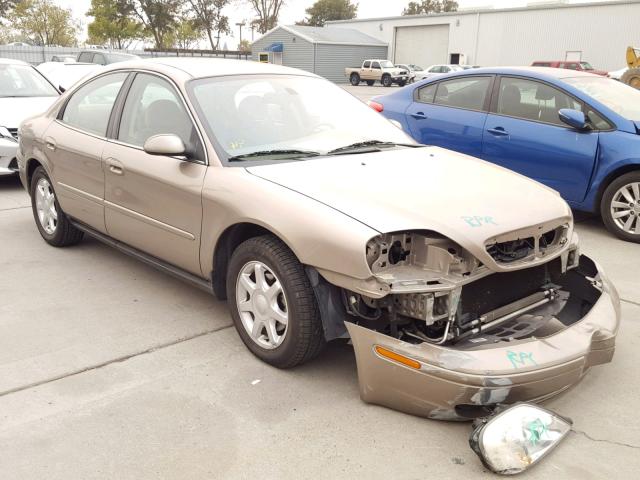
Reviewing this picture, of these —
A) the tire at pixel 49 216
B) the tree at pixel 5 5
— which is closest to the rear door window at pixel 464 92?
the tire at pixel 49 216

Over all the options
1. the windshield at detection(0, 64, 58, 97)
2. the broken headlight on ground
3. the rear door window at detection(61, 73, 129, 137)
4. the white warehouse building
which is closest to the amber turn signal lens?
the broken headlight on ground

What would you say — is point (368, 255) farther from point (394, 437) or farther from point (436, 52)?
point (436, 52)

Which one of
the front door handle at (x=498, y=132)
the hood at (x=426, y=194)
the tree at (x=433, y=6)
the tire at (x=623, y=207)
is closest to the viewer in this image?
the hood at (x=426, y=194)

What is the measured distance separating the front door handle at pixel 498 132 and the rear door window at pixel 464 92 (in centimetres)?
36

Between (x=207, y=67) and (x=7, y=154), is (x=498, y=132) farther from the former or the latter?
(x=7, y=154)

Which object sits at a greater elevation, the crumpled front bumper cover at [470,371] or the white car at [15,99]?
the white car at [15,99]

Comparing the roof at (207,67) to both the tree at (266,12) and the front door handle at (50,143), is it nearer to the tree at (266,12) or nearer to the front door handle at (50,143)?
the front door handle at (50,143)

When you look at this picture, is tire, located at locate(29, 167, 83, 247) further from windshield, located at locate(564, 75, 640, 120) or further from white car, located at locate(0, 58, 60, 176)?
windshield, located at locate(564, 75, 640, 120)

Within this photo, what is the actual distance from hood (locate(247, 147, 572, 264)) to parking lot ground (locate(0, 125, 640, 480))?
0.92 m

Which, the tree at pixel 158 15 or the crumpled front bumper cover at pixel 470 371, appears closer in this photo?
the crumpled front bumper cover at pixel 470 371

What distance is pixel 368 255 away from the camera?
283 centimetres

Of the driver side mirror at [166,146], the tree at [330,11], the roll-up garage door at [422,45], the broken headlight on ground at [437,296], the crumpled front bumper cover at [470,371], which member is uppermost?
the tree at [330,11]

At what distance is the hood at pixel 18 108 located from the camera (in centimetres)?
776

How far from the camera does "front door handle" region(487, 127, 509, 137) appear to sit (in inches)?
253
